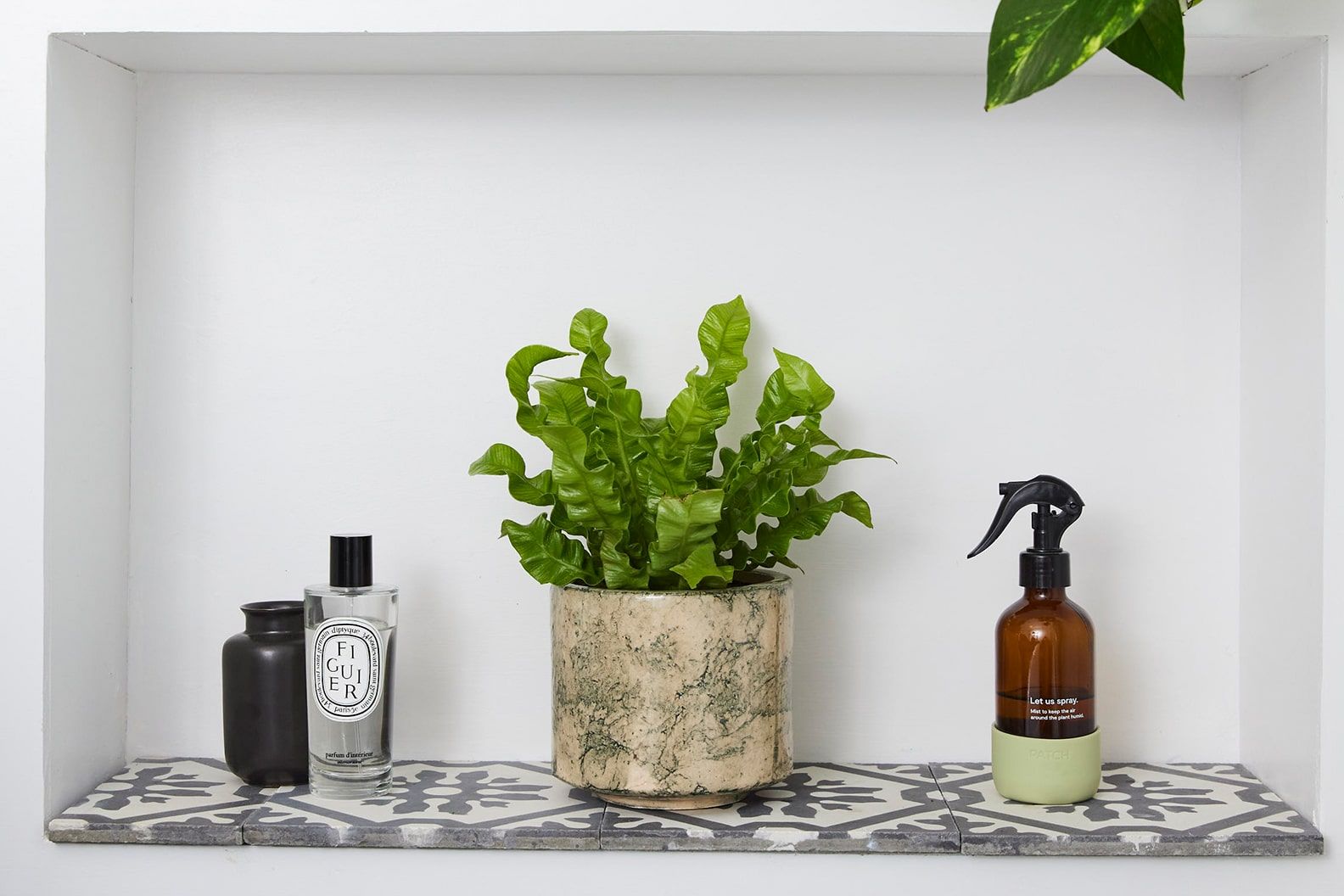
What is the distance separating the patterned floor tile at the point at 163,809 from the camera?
2.51ft

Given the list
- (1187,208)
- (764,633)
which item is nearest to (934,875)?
Answer: (764,633)

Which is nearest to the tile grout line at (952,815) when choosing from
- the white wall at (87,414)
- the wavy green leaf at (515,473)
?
the wavy green leaf at (515,473)

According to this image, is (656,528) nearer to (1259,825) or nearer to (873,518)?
(873,518)

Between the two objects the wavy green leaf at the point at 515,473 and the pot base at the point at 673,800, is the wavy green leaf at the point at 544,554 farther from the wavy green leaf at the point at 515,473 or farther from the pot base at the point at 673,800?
the pot base at the point at 673,800

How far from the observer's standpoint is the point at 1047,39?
0.59 metres

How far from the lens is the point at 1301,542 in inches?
31.1

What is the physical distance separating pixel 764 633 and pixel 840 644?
0.16 meters

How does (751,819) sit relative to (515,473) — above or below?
below

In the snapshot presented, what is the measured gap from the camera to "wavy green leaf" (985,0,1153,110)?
0.59 m

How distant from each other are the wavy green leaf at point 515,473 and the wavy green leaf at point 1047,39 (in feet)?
1.24

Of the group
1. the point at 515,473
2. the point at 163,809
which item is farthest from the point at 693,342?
the point at 163,809

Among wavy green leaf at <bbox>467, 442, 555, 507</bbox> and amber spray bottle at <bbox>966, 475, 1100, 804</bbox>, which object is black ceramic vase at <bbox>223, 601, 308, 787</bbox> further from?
amber spray bottle at <bbox>966, 475, 1100, 804</bbox>

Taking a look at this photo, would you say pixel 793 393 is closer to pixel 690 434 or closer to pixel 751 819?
pixel 690 434

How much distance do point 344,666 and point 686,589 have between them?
0.24 meters
